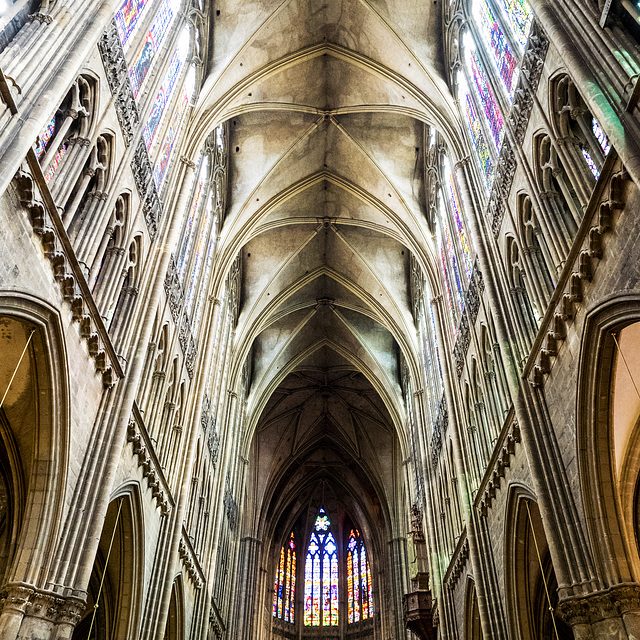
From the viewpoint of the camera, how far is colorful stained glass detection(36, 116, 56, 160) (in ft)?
30.7

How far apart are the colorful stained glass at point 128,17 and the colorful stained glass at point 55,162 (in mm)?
3388

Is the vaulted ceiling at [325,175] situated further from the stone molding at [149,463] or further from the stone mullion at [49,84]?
the stone molding at [149,463]

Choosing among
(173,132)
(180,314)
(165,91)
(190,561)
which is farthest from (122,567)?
(165,91)

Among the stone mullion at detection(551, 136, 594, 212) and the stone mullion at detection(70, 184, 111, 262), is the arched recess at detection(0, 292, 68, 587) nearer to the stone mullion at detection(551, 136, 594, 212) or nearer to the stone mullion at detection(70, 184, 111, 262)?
the stone mullion at detection(70, 184, 111, 262)

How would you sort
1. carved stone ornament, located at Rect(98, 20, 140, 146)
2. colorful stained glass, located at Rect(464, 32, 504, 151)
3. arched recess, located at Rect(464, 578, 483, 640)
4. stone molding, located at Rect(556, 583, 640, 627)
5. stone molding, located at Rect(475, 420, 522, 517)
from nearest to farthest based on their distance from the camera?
stone molding, located at Rect(556, 583, 640, 627)
carved stone ornament, located at Rect(98, 20, 140, 146)
stone molding, located at Rect(475, 420, 522, 517)
colorful stained glass, located at Rect(464, 32, 504, 151)
arched recess, located at Rect(464, 578, 483, 640)

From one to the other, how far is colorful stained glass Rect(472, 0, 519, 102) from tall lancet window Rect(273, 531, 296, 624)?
31.1m

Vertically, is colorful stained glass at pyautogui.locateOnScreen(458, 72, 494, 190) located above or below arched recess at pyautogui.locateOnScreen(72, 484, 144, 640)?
above

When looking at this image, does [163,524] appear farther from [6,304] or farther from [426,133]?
[426,133]

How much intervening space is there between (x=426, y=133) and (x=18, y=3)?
52.7 feet

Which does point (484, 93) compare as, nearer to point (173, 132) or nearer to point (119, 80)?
point (173, 132)

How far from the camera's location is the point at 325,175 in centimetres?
2445

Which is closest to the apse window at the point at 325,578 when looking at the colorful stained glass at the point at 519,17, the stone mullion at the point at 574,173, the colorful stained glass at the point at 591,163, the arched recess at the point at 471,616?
the arched recess at the point at 471,616

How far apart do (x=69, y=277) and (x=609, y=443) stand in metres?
8.42

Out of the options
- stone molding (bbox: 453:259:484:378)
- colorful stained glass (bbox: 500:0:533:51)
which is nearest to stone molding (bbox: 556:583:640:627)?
stone molding (bbox: 453:259:484:378)
